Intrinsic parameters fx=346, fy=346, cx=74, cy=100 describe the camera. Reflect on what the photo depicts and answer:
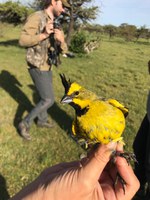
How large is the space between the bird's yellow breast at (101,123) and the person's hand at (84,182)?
0.06 m

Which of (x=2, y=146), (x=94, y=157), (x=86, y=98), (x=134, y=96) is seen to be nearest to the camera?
(x=94, y=157)

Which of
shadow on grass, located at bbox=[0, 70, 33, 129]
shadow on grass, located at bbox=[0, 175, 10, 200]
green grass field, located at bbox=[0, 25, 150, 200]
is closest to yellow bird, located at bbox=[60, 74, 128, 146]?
shadow on grass, located at bbox=[0, 175, 10, 200]

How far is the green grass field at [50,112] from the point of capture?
5.12 metres

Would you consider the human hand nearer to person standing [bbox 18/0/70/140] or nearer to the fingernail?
person standing [bbox 18/0/70/140]

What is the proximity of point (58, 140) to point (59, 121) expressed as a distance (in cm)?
99

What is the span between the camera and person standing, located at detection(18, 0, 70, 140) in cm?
546

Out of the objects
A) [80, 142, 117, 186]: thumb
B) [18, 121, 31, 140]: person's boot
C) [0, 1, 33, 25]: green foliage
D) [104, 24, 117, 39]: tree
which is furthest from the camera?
[104, 24, 117, 39]: tree

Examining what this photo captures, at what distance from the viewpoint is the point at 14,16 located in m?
24.3

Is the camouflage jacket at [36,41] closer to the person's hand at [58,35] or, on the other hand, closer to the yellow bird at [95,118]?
the person's hand at [58,35]

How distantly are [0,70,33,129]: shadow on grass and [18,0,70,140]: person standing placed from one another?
3.24 feet

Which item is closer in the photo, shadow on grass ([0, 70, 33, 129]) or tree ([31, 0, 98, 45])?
shadow on grass ([0, 70, 33, 129])

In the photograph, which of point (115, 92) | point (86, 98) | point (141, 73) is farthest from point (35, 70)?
point (141, 73)

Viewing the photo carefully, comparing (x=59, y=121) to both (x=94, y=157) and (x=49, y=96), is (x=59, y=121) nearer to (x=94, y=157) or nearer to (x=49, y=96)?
(x=49, y=96)

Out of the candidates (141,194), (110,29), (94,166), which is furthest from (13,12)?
(110,29)
